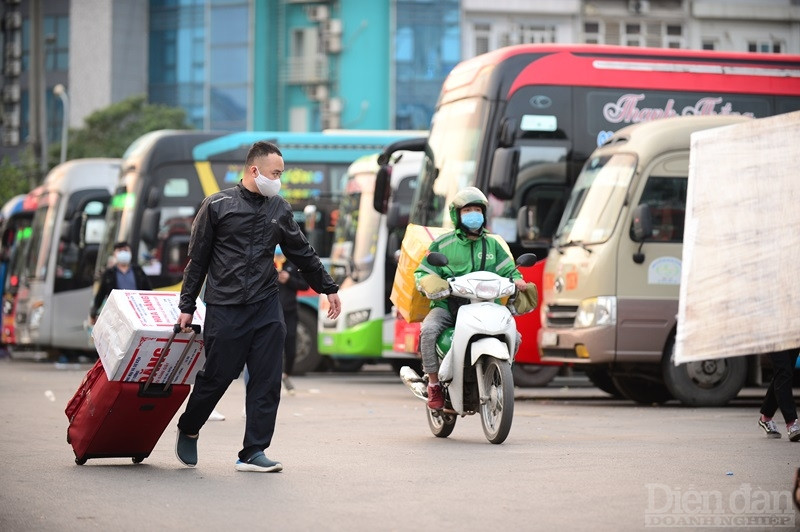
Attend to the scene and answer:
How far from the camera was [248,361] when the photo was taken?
9492mm

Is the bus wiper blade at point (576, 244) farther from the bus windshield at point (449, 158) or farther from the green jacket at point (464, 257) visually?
the green jacket at point (464, 257)

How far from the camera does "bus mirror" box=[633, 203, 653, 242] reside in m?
16.0

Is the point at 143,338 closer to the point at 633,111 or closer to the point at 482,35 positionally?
the point at 633,111

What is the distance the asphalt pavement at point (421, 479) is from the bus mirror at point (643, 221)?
6.59 feet

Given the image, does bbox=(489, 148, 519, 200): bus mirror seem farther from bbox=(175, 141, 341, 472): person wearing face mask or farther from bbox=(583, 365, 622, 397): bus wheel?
bbox=(175, 141, 341, 472): person wearing face mask

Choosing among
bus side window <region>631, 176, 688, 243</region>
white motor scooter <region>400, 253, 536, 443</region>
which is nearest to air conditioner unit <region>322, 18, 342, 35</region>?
bus side window <region>631, 176, 688, 243</region>

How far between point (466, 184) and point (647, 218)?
2.87 metres

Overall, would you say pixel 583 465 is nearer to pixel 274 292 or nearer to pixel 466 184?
pixel 274 292

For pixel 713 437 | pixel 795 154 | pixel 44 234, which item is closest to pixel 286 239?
pixel 795 154

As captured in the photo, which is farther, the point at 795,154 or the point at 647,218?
the point at 647,218

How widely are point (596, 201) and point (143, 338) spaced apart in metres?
8.11

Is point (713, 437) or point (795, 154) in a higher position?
point (795, 154)

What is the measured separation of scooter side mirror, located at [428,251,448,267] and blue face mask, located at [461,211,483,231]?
1.11 feet

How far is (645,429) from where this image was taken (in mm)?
13109
